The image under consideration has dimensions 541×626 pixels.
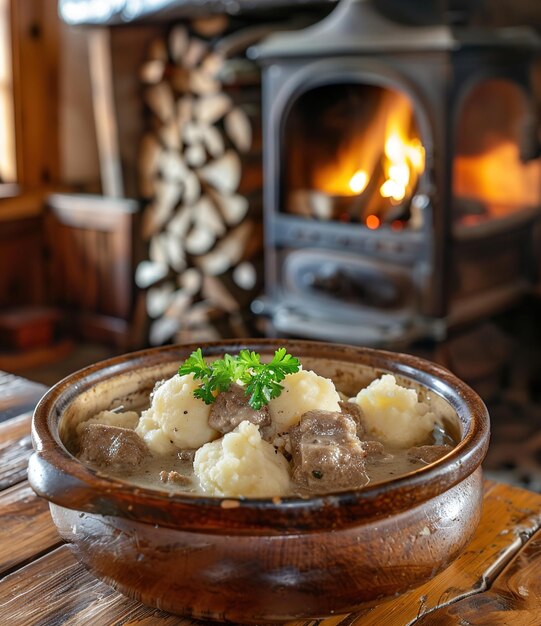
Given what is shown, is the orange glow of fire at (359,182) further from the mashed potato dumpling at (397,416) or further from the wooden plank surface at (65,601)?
the wooden plank surface at (65,601)

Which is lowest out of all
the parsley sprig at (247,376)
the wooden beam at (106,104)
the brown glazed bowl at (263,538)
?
the brown glazed bowl at (263,538)

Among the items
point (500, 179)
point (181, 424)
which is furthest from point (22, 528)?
point (500, 179)

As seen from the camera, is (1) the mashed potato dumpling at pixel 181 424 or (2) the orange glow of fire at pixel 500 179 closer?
(1) the mashed potato dumpling at pixel 181 424

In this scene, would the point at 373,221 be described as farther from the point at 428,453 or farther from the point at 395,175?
the point at 428,453

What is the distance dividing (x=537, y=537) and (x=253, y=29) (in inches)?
95.7

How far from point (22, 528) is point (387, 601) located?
500mm

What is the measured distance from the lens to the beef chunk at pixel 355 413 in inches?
39.0

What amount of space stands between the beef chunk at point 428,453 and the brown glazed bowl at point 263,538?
0.22 ft

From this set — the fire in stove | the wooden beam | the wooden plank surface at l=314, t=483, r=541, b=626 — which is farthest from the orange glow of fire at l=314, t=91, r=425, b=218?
the wooden plank surface at l=314, t=483, r=541, b=626

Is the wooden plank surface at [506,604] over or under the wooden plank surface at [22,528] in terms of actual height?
under

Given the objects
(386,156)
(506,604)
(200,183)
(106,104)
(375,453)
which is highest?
(106,104)

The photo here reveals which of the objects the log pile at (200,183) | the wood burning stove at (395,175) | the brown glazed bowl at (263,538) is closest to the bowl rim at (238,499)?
the brown glazed bowl at (263,538)

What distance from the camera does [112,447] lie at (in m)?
0.92

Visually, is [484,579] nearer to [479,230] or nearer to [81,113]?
[479,230]
